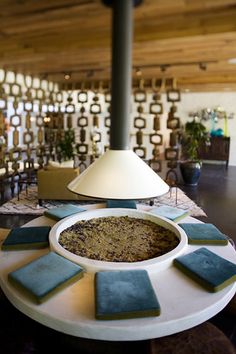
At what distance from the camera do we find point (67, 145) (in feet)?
26.1

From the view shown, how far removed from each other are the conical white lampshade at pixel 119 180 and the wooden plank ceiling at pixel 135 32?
1426 millimetres

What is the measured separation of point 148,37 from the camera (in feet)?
11.8

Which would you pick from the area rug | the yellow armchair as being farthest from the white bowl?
the yellow armchair

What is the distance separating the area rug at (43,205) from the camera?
17.2 ft

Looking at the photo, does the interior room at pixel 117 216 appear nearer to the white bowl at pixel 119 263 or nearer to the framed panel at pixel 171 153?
the white bowl at pixel 119 263

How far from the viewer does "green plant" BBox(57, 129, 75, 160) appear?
796 cm

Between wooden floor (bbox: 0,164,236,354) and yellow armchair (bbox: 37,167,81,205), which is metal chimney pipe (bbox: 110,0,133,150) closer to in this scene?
wooden floor (bbox: 0,164,236,354)

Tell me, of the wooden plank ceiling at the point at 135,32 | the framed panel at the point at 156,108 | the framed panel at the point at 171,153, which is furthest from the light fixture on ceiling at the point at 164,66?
the framed panel at the point at 171,153

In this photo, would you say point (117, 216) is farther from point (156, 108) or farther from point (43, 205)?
point (156, 108)

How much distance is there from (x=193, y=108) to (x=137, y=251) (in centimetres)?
1017

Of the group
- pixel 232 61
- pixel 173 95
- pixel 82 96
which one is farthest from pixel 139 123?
pixel 232 61

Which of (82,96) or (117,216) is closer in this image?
(117,216)

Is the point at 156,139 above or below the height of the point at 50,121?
below

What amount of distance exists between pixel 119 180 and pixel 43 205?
3.86m
